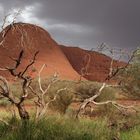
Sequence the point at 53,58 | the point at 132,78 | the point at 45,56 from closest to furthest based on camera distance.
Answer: the point at 132,78
the point at 45,56
the point at 53,58

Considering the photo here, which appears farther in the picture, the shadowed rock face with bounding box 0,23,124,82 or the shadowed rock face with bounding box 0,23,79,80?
the shadowed rock face with bounding box 0,23,79,80

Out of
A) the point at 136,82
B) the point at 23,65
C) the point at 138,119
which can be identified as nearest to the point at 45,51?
the point at 23,65

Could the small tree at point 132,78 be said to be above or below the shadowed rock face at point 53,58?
below

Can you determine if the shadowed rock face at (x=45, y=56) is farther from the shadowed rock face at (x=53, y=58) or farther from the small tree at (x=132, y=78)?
the small tree at (x=132, y=78)

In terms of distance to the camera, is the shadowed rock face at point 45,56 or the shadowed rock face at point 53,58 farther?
the shadowed rock face at point 45,56

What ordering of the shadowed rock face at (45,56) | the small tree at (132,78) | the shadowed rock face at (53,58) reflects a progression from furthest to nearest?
the shadowed rock face at (45,56), the shadowed rock face at (53,58), the small tree at (132,78)

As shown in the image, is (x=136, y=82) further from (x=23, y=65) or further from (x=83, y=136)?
(x=23, y=65)

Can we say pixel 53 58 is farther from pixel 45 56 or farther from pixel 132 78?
pixel 132 78

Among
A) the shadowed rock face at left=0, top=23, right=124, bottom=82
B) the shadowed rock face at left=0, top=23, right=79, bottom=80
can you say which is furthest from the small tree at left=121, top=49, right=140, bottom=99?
the shadowed rock face at left=0, top=23, right=79, bottom=80

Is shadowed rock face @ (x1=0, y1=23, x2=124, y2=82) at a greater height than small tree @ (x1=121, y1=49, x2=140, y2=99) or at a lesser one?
greater

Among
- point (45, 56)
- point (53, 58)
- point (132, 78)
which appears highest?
point (45, 56)

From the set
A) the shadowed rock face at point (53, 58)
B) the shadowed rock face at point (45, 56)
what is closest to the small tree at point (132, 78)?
the shadowed rock face at point (53, 58)

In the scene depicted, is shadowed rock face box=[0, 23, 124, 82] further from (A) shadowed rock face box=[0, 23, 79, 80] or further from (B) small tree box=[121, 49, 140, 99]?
(B) small tree box=[121, 49, 140, 99]

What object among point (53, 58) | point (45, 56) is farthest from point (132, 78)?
point (53, 58)
